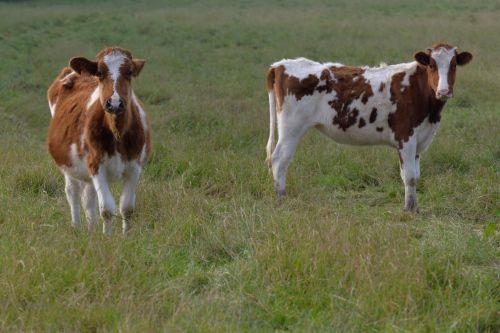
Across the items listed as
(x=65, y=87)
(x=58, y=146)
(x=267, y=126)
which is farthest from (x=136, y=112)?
(x=267, y=126)

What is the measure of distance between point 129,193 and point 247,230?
3.64 ft

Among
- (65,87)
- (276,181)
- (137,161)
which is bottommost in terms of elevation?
(276,181)

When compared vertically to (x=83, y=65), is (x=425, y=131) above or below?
below

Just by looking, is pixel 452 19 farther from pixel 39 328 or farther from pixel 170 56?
pixel 39 328

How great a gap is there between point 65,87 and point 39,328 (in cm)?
362

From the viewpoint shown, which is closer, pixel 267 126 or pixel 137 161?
pixel 137 161

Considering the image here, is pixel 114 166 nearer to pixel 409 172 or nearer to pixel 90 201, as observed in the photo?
pixel 90 201

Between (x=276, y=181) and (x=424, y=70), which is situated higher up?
(x=424, y=70)

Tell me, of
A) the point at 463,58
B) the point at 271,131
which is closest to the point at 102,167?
the point at 271,131

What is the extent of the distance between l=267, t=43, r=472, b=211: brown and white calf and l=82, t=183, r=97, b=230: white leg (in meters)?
2.30

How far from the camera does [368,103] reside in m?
8.11

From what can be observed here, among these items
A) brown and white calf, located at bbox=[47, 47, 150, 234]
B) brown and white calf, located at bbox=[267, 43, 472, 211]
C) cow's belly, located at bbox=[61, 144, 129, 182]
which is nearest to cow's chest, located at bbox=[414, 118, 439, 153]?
brown and white calf, located at bbox=[267, 43, 472, 211]

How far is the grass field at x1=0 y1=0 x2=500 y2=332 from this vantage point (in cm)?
451

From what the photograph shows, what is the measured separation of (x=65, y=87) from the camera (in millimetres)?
7375
